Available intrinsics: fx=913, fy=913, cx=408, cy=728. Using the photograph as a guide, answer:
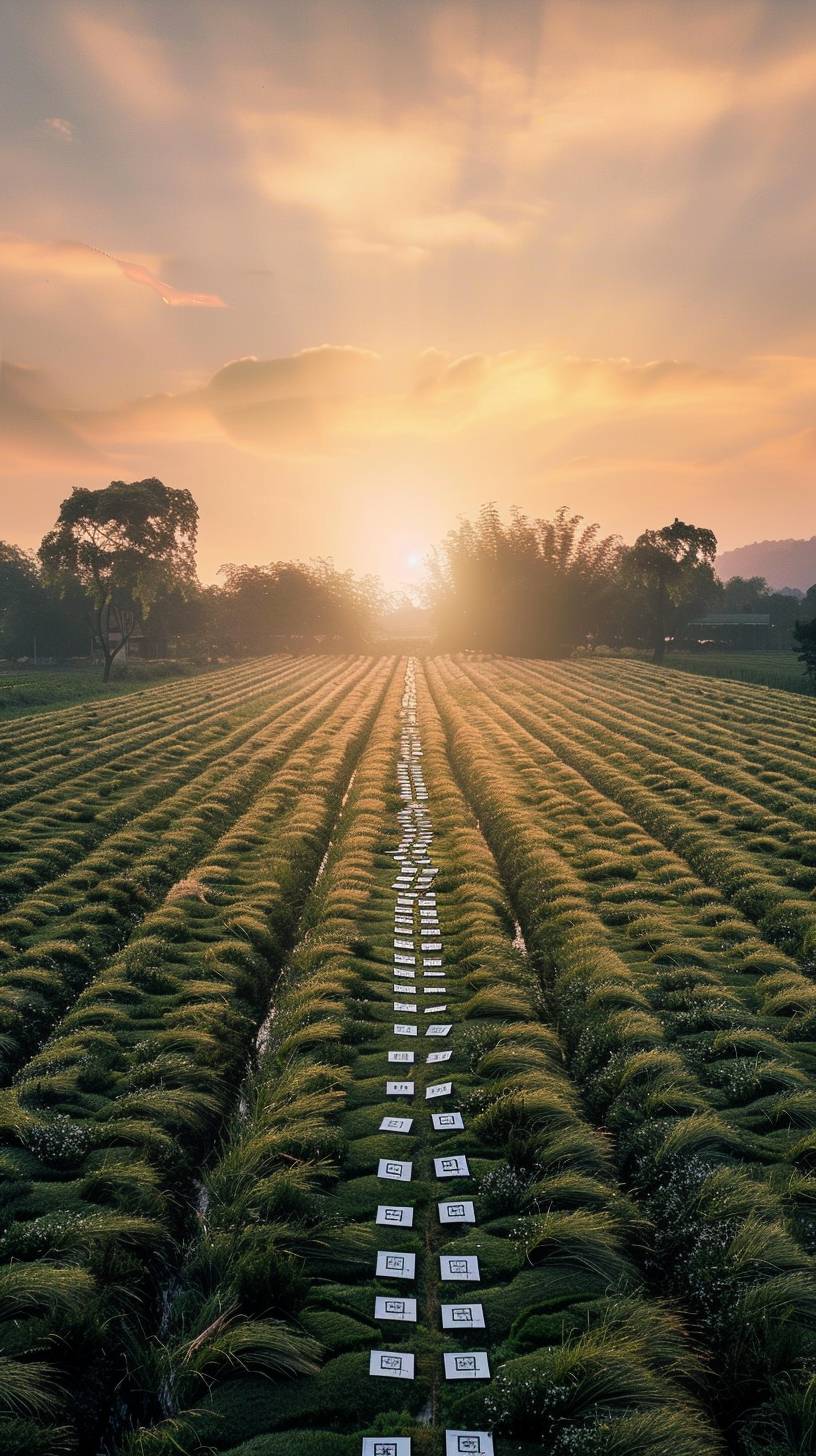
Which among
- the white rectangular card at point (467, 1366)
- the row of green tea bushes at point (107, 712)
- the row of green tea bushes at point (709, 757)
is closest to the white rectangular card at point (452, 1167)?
the white rectangular card at point (467, 1366)

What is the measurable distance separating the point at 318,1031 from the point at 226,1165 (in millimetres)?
2332

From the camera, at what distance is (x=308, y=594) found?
104 m

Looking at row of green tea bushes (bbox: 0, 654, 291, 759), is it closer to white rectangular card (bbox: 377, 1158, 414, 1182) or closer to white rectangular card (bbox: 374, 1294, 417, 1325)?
white rectangular card (bbox: 377, 1158, 414, 1182)

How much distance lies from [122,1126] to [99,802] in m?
14.1

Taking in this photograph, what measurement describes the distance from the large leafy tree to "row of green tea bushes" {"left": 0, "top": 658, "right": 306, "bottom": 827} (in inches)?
1936

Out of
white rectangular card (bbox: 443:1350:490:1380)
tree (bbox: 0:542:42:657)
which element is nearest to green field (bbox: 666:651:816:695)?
white rectangular card (bbox: 443:1350:490:1380)

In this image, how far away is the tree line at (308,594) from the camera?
63.8 m

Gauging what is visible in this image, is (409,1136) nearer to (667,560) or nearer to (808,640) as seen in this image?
(808,640)

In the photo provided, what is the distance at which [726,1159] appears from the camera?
776 cm

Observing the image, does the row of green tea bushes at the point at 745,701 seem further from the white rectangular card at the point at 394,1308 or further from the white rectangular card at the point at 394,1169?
the white rectangular card at the point at 394,1308

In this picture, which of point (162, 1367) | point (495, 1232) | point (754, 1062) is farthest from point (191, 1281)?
point (754, 1062)

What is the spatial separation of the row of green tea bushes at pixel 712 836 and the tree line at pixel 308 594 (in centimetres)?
4453

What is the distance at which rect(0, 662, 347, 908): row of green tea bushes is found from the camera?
16.6m

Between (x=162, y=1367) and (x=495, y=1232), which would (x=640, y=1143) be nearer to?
(x=495, y=1232)
